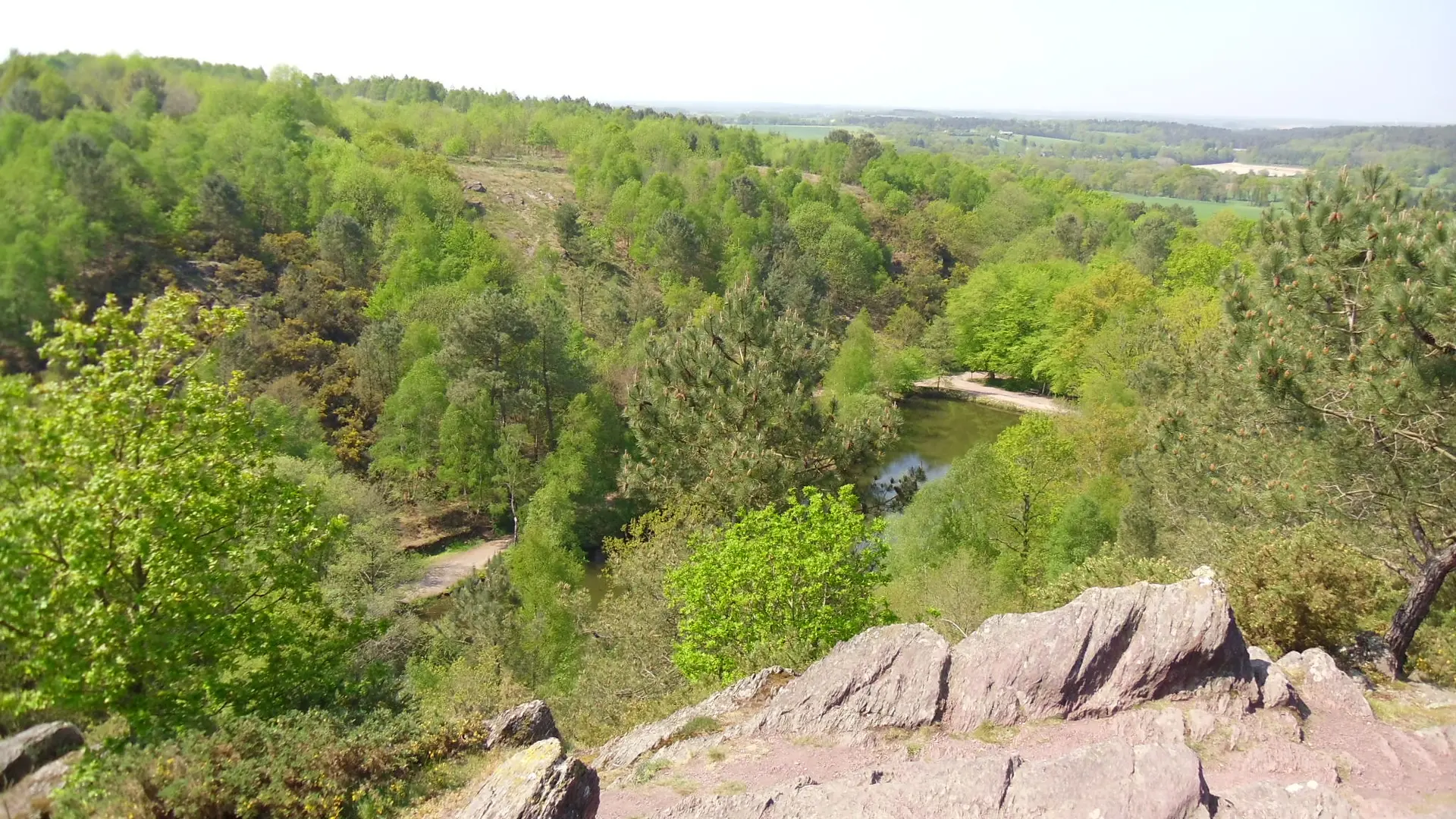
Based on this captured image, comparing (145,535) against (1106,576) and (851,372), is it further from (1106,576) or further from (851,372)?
(851,372)

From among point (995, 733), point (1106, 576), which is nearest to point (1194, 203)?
point (1106, 576)

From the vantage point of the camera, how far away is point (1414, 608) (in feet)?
37.0

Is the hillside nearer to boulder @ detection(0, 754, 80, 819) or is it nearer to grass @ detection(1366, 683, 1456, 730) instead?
grass @ detection(1366, 683, 1456, 730)

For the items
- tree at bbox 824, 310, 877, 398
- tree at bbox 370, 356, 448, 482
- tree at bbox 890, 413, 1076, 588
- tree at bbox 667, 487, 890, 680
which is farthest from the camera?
tree at bbox 824, 310, 877, 398

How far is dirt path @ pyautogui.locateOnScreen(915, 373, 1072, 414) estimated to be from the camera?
54.7m

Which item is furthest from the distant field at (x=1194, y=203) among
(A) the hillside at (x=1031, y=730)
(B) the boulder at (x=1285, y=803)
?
(B) the boulder at (x=1285, y=803)

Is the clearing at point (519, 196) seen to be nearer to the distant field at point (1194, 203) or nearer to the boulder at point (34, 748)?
the boulder at point (34, 748)

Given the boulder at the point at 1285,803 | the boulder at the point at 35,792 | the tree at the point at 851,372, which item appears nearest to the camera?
the boulder at the point at 1285,803

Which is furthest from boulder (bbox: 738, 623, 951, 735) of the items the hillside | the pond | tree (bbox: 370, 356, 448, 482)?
the pond

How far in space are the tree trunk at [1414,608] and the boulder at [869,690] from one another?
22.7ft

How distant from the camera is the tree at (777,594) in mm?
13039

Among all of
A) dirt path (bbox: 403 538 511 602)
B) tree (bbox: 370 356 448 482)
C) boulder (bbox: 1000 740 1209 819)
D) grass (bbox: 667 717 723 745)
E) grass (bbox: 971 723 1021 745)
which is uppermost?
boulder (bbox: 1000 740 1209 819)

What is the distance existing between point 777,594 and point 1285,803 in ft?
23.8

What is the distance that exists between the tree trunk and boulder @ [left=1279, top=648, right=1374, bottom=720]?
1548 millimetres
